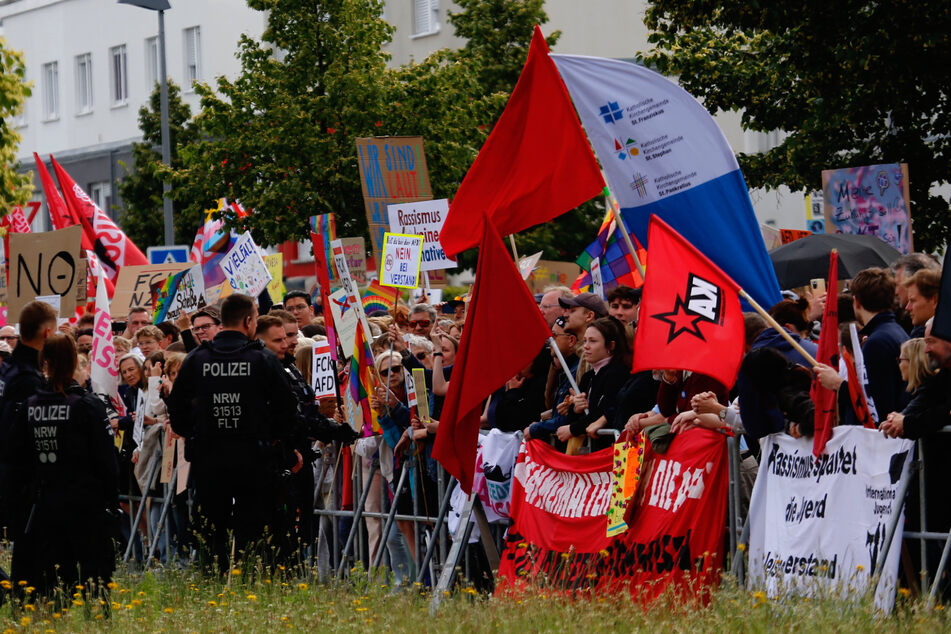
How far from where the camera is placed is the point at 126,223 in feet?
131

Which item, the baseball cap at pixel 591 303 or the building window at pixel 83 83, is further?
the building window at pixel 83 83

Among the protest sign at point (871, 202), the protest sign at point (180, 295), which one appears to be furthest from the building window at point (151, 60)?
the protest sign at point (871, 202)

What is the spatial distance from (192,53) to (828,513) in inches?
1823

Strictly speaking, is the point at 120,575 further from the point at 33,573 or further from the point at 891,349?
the point at 891,349

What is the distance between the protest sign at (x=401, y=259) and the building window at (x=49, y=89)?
155 feet

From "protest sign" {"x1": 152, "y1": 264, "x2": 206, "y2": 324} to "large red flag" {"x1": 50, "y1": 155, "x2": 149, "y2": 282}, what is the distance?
7421mm

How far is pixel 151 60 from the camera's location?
53906mm

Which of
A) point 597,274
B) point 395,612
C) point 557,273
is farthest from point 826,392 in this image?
point 557,273

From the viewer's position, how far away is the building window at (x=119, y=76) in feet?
181

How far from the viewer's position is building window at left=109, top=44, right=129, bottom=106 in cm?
5506

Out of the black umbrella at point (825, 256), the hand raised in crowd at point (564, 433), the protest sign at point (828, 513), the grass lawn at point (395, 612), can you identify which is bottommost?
the grass lawn at point (395, 612)

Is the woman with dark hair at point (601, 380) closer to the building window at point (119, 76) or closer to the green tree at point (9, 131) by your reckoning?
the green tree at point (9, 131)

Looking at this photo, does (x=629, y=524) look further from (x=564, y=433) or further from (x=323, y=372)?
(x=323, y=372)

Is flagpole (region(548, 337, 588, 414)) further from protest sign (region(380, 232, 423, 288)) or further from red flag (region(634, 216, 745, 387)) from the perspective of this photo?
protest sign (region(380, 232, 423, 288))
